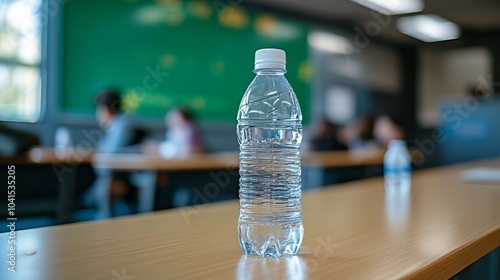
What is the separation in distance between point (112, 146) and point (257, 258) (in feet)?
11.8

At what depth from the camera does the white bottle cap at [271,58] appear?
0.67m

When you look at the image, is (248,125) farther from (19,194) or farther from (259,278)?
(19,194)

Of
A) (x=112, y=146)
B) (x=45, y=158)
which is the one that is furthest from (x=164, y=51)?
(x=45, y=158)

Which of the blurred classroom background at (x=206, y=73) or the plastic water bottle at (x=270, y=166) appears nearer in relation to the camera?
the plastic water bottle at (x=270, y=166)

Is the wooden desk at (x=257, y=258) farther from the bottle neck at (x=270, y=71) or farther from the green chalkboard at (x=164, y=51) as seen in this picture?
the green chalkboard at (x=164, y=51)

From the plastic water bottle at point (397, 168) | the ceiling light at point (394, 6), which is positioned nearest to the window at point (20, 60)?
the plastic water bottle at point (397, 168)

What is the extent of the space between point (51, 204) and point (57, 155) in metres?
0.45

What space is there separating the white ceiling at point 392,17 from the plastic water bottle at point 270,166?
640 centimetres

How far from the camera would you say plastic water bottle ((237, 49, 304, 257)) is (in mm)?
693

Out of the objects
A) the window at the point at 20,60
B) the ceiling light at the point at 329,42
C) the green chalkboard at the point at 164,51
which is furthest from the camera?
the ceiling light at the point at 329,42

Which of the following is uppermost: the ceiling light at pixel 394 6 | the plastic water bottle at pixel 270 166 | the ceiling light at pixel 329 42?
the ceiling light at pixel 394 6

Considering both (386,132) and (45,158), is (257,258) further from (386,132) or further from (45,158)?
(386,132)

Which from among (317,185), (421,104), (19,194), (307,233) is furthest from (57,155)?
(421,104)

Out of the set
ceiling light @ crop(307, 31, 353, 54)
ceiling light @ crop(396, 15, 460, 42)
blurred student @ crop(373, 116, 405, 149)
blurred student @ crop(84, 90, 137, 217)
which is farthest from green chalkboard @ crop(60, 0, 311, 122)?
ceiling light @ crop(396, 15, 460, 42)
